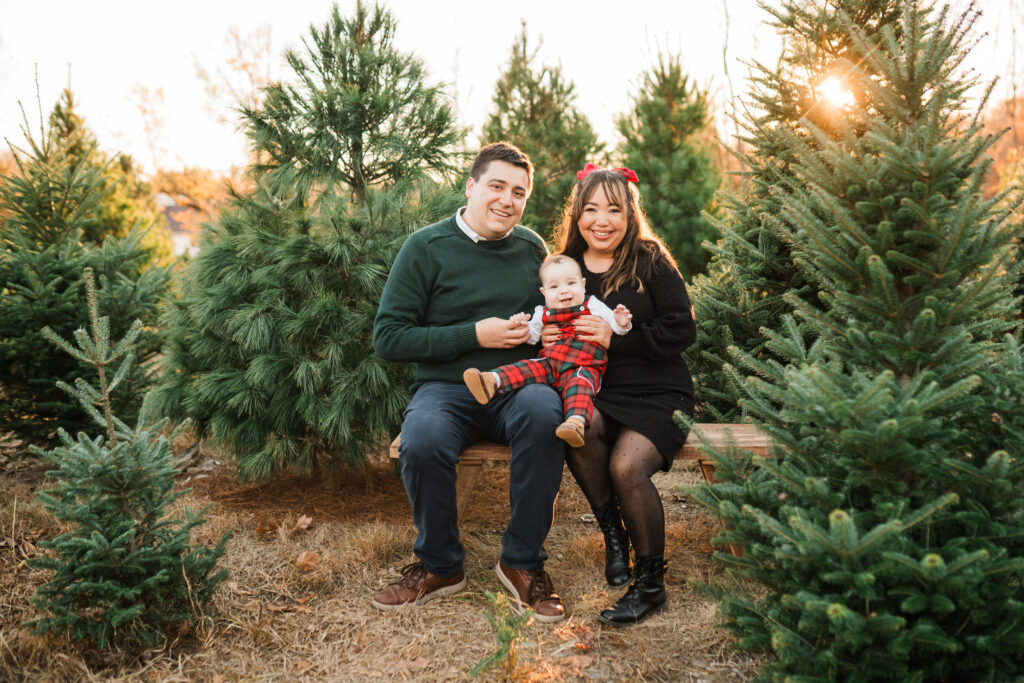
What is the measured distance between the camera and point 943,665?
1.58 metres

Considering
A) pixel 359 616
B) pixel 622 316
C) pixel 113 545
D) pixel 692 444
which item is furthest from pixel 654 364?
pixel 113 545

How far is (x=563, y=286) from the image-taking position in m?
2.98

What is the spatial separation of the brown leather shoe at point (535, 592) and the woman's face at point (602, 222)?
1470 millimetres

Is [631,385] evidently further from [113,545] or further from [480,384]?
[113,545]

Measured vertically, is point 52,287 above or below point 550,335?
above

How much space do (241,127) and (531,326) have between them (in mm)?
2261

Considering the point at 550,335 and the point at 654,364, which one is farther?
the point at 550,335

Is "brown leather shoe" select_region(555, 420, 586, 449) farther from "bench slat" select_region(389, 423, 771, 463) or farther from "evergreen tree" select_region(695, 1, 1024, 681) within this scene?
"evergreen tree" select_region(695, 1, 1024, 681)

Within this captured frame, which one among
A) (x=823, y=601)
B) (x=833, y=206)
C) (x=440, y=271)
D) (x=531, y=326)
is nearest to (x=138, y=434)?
(x=440, y=271)

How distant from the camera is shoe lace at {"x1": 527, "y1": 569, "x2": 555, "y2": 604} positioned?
8.77 ft

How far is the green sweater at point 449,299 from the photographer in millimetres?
2984

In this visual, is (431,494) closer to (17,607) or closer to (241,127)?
(17,607)

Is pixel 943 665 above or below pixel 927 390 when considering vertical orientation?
below

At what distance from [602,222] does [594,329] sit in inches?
20.1
